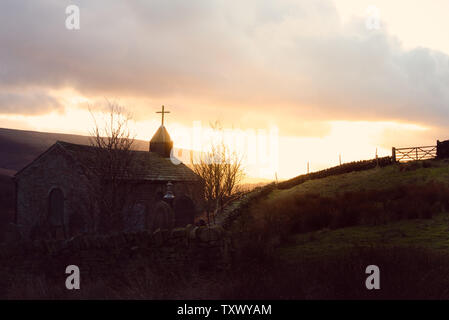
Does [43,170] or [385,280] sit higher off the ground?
[43,170]

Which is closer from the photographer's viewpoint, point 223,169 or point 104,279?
point 104,279

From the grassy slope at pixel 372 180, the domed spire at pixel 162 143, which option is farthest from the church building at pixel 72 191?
the grassy slope at pixel 372 180

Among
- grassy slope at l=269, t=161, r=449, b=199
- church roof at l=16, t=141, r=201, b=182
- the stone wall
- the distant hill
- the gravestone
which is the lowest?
the stone wall

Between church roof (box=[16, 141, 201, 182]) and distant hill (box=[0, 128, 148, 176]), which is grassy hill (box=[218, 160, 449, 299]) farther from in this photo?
distant hill (box=[0, 128, 148, 176])

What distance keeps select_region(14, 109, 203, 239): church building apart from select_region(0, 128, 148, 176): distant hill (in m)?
A: 43.6

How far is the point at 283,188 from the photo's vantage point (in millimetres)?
29203

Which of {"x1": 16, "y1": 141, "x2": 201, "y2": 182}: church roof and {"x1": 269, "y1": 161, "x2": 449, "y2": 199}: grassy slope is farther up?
{"x1": 16, "y1": 141, "x2": 201, "y2": 182}: church roof

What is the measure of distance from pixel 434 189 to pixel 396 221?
409 cm

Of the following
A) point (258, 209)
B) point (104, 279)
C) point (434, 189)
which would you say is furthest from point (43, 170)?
point (434, 189)

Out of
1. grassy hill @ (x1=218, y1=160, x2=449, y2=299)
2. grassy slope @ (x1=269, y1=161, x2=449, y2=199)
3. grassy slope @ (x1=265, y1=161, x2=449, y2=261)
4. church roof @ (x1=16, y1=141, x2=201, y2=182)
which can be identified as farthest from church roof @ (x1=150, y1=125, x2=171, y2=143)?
grassy slope @ (x1=265, y1=161, x2=449, y2=261)

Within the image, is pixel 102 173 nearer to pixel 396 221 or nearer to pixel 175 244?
pixel 175 244

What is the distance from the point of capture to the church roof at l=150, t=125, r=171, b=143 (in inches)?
1396

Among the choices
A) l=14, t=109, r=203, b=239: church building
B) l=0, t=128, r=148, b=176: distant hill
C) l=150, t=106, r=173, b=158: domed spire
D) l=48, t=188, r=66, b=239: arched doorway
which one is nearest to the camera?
l=14, t=109, r=203, b=239: church building
